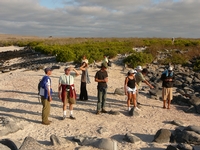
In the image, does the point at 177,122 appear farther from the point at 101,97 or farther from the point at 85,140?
the point at 85,140

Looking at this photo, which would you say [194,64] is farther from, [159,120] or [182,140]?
[182,140]

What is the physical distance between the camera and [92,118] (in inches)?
400

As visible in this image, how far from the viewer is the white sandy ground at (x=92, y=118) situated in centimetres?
857

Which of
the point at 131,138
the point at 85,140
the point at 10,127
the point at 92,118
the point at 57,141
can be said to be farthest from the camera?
the point at 92,118

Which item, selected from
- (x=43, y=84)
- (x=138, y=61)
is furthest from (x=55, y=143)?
(x=138, y=61)

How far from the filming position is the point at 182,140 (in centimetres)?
794

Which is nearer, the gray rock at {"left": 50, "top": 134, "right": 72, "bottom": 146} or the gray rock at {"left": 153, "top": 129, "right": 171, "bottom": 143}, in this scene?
the gray rock at {"left": 50, "top": 134, "right": 72, "bottom": 146}

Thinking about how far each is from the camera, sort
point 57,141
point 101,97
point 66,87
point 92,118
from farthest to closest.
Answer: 1. point 101,97
2. point 92,118
3. point 66,87
4. point 57,141

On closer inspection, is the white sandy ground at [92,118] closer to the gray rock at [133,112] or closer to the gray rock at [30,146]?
the gray rock at [133,112]

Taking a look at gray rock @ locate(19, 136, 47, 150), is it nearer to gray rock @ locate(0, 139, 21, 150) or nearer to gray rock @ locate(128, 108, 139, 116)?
gray rock @ locate(0, 139, 21, 150)

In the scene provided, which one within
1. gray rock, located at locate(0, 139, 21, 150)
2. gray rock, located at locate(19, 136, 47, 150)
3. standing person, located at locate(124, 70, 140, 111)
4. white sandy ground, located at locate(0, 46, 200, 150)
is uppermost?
standing person, located at locate(124, 70, 140, 111)

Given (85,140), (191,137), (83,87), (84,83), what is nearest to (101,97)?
(84,83)

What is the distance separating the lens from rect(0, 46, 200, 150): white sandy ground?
8570 mm

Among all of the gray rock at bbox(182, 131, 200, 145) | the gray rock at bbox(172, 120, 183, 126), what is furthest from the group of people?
the gray rock at bbox(182, 131, 200, 145)
